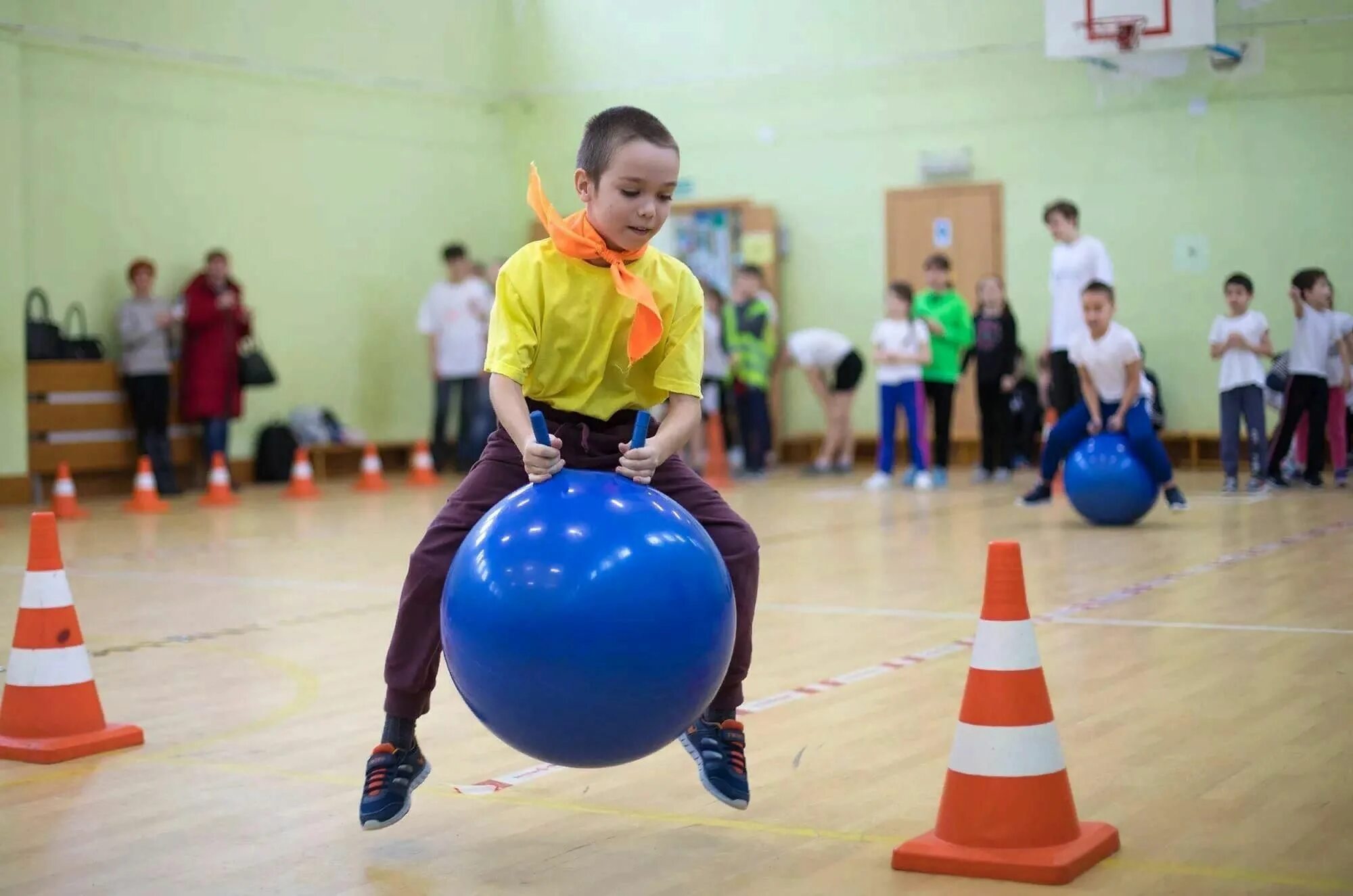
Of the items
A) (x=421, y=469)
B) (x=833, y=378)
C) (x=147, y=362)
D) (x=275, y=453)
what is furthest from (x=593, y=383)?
(x=833, y=378)

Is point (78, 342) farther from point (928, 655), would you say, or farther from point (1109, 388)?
point (928, 655)

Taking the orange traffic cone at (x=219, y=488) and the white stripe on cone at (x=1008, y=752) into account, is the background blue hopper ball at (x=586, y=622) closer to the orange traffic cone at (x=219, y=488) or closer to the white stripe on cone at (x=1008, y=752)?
the white stripe on cone at (x=1008, y=752)

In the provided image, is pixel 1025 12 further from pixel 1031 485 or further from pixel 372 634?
pixel 372 634

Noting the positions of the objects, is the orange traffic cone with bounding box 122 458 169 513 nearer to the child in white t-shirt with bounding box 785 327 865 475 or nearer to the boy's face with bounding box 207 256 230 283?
the boy's face with bounding box 207 256 230 283

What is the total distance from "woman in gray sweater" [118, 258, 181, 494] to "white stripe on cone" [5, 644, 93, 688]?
9.73 metres

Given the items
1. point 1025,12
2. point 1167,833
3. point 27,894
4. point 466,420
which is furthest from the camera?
point 466,420

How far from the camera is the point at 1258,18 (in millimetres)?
14094

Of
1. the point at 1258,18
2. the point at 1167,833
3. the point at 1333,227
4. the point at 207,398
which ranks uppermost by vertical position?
the point at 1258,18

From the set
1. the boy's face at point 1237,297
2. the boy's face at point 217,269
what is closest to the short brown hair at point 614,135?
the boy's face at point 1237,297

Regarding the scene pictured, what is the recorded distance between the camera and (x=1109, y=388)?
31.6 ft

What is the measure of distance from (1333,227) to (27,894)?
43.9 ft

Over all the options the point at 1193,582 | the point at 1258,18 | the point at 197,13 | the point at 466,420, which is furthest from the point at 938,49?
the point at 1193,582

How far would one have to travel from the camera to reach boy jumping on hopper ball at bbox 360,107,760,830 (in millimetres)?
3447

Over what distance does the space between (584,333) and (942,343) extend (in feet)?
33.6
